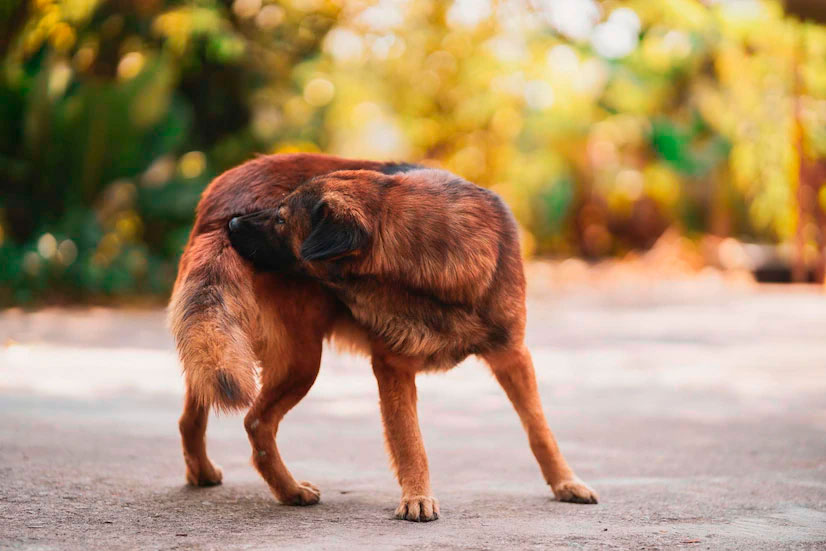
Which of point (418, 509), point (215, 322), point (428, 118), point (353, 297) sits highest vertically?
point (428, 118)

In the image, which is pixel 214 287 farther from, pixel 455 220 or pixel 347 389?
pixel 347 389

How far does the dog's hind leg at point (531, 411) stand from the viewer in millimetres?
4060

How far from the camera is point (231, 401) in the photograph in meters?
3.35

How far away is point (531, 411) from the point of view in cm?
414

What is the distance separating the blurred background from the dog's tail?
5.88 meters

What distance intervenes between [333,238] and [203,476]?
1277 mm

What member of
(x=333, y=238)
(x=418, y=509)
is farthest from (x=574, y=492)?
(x=333, y=238)

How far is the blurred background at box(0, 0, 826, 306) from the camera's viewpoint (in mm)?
12695

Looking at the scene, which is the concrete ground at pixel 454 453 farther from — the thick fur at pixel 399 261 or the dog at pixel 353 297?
the thick fur at pixel 399 261

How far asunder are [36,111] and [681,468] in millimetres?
10520

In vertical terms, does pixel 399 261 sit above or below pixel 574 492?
above

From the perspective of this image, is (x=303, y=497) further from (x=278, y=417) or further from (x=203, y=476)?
(x=203, y=476)

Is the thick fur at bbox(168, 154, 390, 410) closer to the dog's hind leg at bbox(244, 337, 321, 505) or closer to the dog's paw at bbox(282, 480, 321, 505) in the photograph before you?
the dog's hind leg at bbox(244, 337, 321, 505)

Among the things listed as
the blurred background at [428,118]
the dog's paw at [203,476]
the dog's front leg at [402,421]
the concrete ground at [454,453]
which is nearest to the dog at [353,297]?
the dog's front leg at [402,421]
